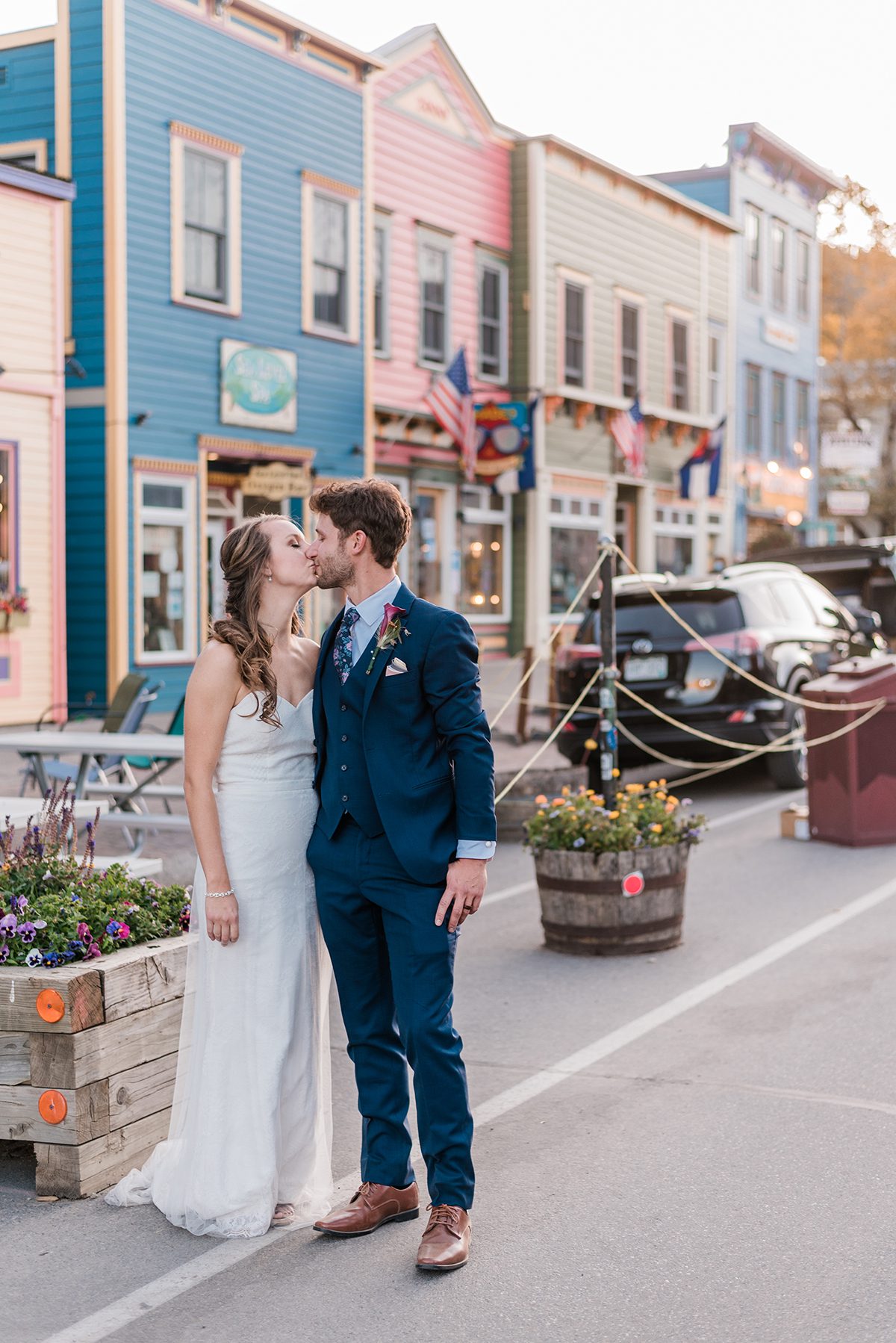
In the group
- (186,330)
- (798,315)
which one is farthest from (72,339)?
(798,315)

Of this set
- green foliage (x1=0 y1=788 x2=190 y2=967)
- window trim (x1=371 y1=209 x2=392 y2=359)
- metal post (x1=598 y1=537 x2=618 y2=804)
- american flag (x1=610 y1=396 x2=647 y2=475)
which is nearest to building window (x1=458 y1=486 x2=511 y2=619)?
american flag (x1=610 y1=396 x2=647 y2=475)

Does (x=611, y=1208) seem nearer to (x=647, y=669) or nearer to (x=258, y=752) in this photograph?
(x=258, y=752)

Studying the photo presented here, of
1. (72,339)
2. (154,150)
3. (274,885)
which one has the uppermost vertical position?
(154,150)

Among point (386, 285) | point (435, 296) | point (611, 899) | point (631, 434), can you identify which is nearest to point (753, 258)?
point (631, 434)

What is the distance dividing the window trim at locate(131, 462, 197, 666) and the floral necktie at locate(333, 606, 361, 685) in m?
13.6

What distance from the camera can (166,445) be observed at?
1836 centimetres

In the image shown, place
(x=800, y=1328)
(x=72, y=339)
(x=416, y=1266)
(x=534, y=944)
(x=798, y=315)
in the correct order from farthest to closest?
(x=798, y=315) → (x=72, y=339) → (x=534, y=944) → (x=416, y=1266) → (x=800, y=1328)

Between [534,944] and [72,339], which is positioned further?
[72,339]

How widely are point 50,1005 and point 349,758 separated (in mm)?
1082

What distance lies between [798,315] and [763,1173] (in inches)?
1420

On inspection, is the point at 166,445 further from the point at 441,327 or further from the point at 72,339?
the point at 441,327

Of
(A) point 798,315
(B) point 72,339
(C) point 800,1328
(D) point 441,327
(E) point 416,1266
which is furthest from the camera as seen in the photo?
(A) point 798,315

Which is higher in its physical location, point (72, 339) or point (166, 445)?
point (72, 339)

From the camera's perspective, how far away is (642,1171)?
15.5 feet
